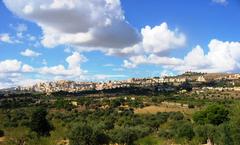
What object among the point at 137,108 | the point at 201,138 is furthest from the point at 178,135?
the point at 137,108

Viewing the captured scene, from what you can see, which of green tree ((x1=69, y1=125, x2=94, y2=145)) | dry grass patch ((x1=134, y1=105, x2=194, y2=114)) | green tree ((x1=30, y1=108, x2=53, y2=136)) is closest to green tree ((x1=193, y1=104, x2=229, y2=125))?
green tree ((x1=30, y1=108, x2=53, y2=136))

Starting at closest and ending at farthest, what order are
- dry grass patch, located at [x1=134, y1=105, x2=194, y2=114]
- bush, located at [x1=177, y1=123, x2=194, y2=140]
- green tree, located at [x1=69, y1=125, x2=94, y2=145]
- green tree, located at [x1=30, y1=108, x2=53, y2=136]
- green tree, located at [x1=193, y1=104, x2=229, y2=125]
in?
green tree, located at [x1=69, y1=125, x2=94, y2=145]
bush, located at [x1=177, y1=123, x2=194, y2=140]
green tree, located at [x1=30, y1=108, x2=53, y2=136]
green tree, located at [x1=193, y1=104, x2=229, y2=125]
dry grass patch, located at [x1=134, y1=105, x2=194, y2=114]

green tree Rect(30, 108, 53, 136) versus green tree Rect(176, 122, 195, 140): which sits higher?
green tree Rect(30, 108, 53, 136)

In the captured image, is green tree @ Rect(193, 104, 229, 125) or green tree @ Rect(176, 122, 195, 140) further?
green tree @ Rect(193, 104, 229, 125)

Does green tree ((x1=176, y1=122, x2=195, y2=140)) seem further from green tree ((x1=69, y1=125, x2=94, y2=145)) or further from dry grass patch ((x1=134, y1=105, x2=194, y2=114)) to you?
dry grass patch ((x1=134, y1=105, x2=194, y2=114))

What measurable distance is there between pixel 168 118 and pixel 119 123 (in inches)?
542

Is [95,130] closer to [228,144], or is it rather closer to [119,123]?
[228,144]

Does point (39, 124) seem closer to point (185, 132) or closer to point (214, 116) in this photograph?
point (185, 132)

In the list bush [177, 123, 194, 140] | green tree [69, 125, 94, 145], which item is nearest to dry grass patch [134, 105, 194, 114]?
bush [177, 123, 194, 140]

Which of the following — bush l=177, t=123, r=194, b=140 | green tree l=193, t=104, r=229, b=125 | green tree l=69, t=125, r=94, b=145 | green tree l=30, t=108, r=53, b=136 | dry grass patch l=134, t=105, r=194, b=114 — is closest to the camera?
green tree l=69, t=125, r=94, b=145

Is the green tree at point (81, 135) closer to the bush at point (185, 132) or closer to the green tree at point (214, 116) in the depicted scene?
the bush at point (185, 132)

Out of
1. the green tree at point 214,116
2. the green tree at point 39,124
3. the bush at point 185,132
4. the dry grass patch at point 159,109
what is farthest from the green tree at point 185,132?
the dry grass patch at point 159,109

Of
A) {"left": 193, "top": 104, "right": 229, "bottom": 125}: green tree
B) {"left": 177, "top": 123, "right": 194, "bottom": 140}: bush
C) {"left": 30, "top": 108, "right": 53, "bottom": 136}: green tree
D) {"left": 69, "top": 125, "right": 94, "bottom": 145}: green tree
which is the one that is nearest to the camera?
{"left": 69, "top": 125, "right": 94, "bottom": 145}: green tree

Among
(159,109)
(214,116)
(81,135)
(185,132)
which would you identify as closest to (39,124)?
(81,135)
